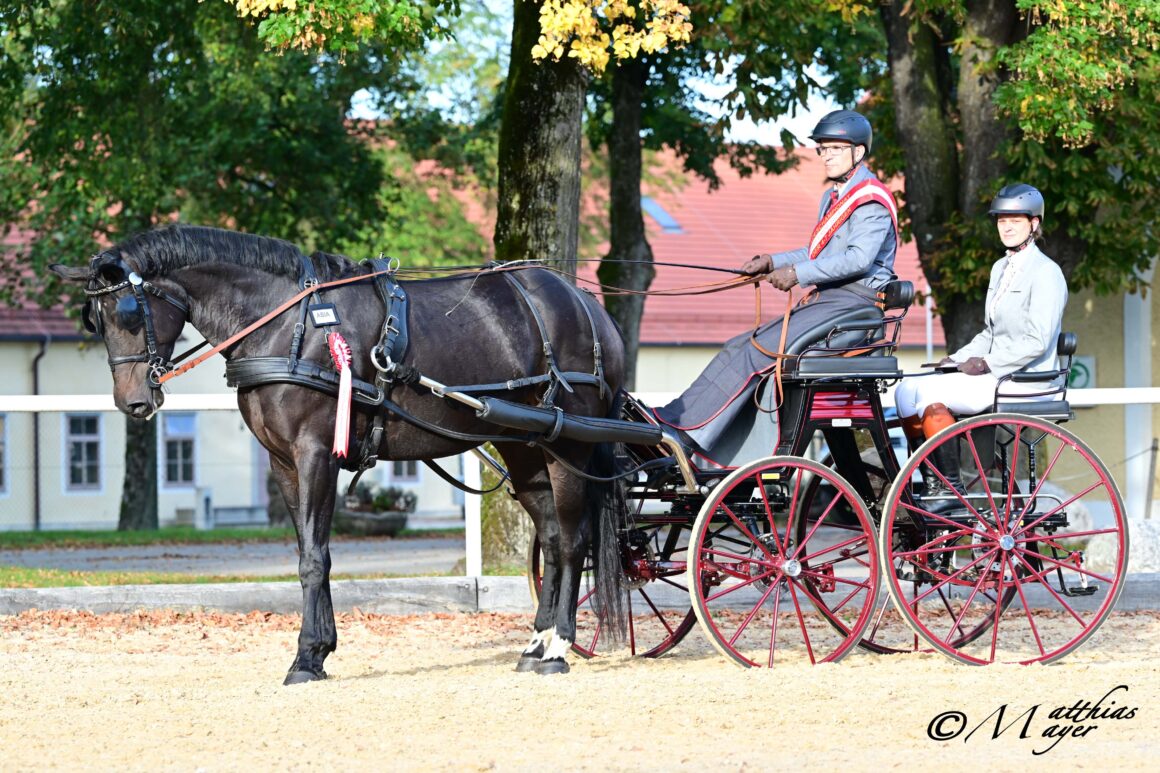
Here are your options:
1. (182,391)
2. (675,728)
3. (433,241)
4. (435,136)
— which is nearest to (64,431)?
(182,391)

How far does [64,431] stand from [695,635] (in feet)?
84.9

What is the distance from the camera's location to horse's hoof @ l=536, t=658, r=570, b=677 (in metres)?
7.03

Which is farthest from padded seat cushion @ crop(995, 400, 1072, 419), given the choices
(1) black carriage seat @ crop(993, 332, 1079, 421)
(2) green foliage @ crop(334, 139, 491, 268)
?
(2) green foliage @ crop(334, 139, 491, 268)

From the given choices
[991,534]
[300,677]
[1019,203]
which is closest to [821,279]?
[1019,203]

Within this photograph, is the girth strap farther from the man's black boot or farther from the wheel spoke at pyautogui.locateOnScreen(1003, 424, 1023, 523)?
the wheel spoke at pyautogui.locateOnScreen(1003, 424, 1023, 523)

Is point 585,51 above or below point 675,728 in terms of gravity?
above

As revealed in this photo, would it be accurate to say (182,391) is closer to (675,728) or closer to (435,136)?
(435,136)

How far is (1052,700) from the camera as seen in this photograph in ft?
19.7

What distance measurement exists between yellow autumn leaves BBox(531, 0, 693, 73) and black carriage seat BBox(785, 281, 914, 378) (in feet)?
11.7

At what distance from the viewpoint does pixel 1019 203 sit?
7395 mm

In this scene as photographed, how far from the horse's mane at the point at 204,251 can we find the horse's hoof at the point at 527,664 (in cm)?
204

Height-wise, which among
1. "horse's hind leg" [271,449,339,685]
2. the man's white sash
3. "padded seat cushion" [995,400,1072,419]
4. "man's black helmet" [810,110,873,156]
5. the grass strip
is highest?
"man's black helmet" [810,110,873,156]

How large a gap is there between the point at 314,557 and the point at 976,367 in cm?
334

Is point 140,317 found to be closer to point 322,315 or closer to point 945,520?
Answer: point 322,315
